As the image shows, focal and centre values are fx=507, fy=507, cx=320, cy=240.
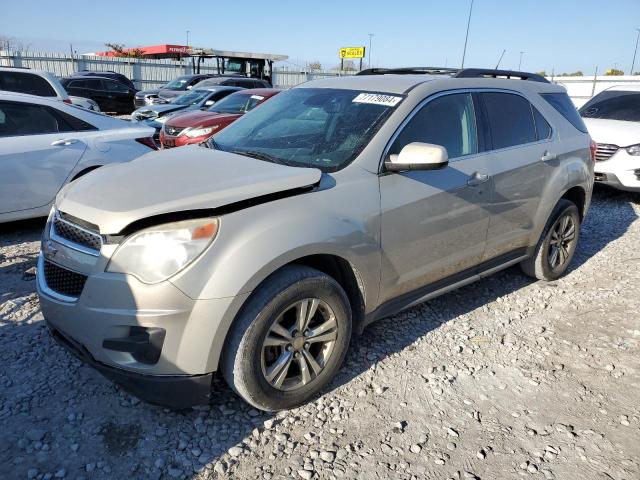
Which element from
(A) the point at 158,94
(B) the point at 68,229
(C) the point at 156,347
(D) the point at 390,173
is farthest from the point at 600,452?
(A) the point at 158,94

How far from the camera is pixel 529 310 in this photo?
418 centimetres

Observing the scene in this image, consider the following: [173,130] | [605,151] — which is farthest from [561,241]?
[173,130]

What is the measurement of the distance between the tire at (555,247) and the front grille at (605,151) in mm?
3645

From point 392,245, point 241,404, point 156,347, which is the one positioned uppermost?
point 392,245

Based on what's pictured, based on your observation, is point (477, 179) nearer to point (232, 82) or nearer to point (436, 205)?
point (436, 205)

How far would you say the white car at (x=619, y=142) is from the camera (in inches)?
296

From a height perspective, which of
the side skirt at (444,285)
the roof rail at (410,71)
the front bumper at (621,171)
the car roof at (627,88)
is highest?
the car roof at (627,88)

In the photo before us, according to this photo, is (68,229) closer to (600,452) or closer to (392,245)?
(392,245)

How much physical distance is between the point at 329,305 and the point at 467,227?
127 centimetres

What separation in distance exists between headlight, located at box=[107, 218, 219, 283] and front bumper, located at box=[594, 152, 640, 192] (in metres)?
7.21

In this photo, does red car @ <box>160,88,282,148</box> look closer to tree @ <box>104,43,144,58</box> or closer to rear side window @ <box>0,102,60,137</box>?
rear side window @ <box>0,102,60,137</box>

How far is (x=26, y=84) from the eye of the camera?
8.98 meters

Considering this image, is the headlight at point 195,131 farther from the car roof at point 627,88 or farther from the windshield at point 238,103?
the car roof at point 627,88

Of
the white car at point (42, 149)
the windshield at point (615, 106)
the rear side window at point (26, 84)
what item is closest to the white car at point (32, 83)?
the rear side window at point (26, 84)
